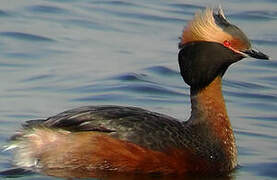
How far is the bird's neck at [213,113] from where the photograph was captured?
10.2 m

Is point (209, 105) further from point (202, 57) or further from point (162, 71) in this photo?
point (162, 71)

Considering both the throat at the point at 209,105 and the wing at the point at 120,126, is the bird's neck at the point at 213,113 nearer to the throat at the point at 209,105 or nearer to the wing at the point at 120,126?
the throat at the point at 209,105

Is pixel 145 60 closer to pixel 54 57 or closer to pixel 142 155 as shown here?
pixel 54 57

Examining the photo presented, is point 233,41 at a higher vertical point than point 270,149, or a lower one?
higher

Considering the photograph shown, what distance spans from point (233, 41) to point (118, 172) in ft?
4.67

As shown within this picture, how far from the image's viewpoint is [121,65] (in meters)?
14.1

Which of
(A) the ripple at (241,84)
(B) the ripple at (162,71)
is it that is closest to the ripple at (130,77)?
(B) the ripple at (162,71)

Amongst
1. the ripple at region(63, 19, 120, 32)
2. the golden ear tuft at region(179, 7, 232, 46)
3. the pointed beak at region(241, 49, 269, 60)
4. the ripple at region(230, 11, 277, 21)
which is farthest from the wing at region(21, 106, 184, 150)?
the ripple at region(230, 11, 277, 21)

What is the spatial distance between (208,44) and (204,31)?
0.11 m

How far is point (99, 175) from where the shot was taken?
969 cm

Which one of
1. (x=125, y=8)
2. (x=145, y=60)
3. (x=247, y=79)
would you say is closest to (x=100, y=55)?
(x=145, y=60)

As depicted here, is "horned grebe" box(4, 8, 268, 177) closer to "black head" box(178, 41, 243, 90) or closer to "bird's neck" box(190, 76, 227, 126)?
"black head" box(178, 41, 243, 90)

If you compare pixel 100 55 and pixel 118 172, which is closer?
pixel 118 172

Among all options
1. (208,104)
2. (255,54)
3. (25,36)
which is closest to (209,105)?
(208,104)
